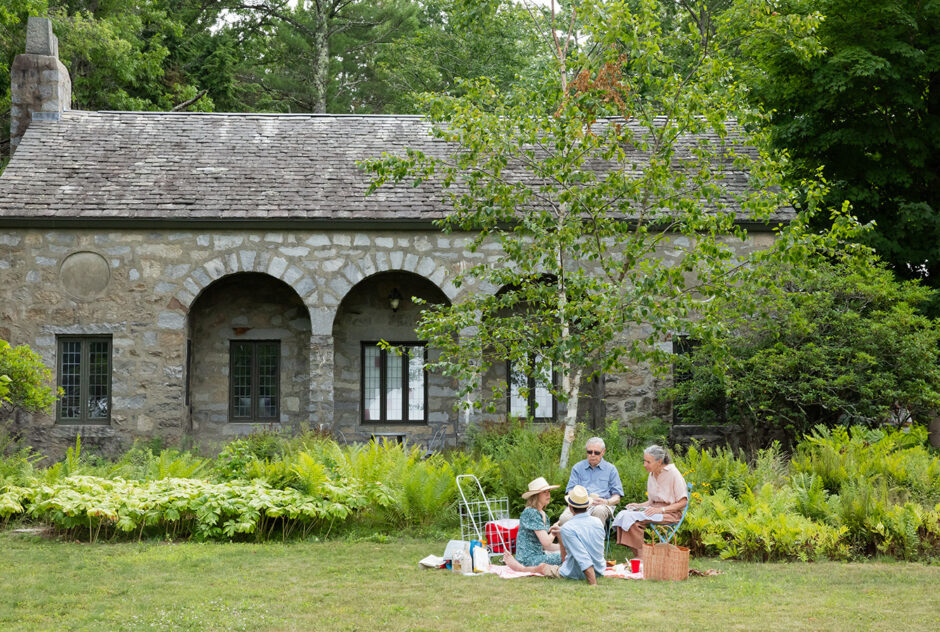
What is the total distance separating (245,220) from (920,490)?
1040 centimetres

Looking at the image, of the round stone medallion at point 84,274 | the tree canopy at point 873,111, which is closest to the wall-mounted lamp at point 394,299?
the round stone medallion at point 84,274

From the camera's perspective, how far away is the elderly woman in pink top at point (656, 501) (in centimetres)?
875

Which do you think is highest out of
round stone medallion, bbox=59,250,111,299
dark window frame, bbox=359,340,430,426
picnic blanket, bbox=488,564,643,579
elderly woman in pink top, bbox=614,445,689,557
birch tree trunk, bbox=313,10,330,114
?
birch tree trunk, bbox=313,10,330,114

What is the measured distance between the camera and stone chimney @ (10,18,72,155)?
17.9 meters

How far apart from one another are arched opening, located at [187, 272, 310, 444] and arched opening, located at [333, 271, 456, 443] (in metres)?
0.70

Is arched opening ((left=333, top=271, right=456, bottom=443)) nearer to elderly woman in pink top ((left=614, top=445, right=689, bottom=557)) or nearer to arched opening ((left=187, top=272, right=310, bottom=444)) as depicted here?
arched opening ((left=187, top=272, right=310, bottom=444))

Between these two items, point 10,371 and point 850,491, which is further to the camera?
point 10,371

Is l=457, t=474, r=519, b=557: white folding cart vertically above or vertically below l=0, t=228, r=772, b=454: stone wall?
below

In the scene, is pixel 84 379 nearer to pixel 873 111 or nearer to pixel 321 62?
pixel 873 111

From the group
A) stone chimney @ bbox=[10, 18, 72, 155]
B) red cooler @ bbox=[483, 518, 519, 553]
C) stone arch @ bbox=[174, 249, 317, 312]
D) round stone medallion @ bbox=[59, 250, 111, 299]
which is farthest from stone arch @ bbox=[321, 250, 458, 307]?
red cooler @ bbox=[483, 518, 519, 553]

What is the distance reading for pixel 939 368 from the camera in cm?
1317

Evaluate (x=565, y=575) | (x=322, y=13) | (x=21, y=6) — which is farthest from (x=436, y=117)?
(x=322, y=13)

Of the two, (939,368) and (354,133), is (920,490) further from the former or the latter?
(354,133)

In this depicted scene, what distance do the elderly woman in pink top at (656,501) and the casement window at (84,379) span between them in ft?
32.8
